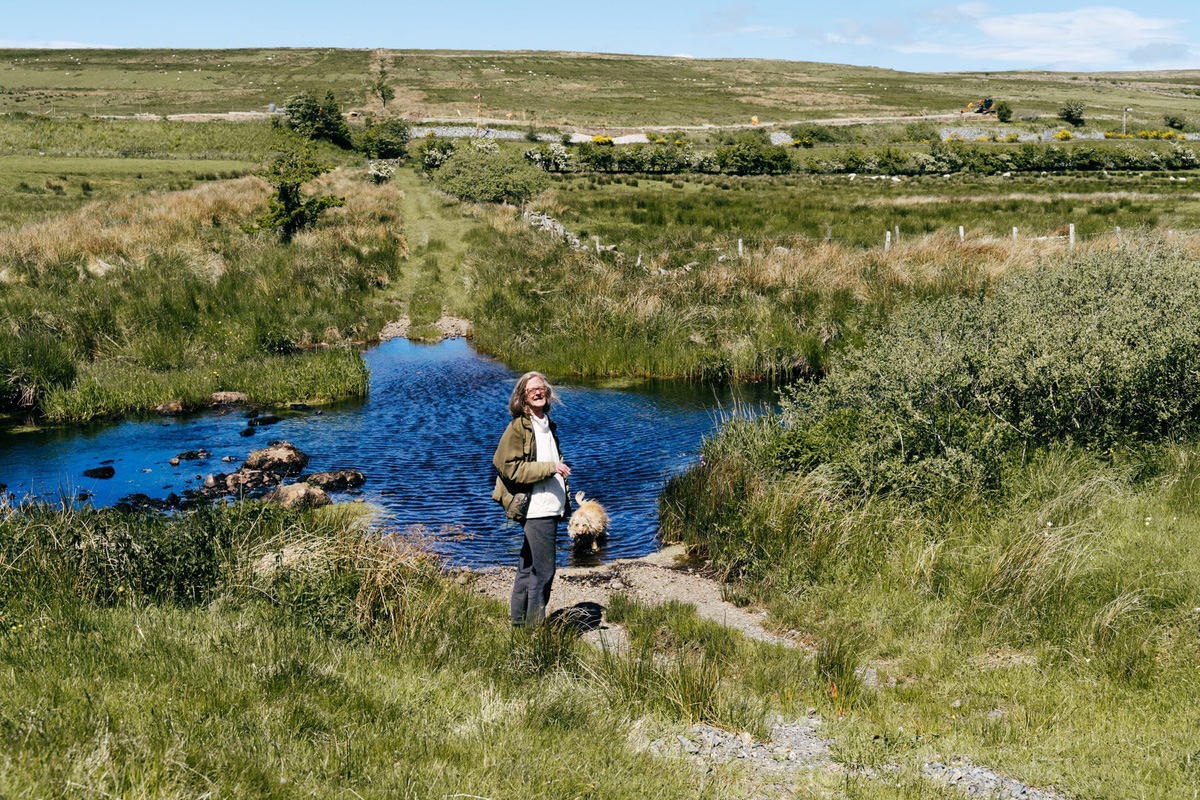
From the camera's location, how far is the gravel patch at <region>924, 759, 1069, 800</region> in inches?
174

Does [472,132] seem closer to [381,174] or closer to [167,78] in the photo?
[381,174]

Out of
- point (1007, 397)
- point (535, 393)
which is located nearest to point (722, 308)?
point (1007, 397)

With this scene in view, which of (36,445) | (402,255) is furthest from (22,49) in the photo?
(36,445)

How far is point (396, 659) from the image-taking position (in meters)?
5.73

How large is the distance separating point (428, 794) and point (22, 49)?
214941 mm

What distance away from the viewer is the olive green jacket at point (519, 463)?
247 inches

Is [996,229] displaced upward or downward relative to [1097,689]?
upward

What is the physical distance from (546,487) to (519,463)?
282mm

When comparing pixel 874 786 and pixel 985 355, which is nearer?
pixel 874 786

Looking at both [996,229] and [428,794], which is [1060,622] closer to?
[428,794]

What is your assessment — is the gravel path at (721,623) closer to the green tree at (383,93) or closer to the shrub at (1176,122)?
the green tree at (383,93)

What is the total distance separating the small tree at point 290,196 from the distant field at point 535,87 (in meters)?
82.6

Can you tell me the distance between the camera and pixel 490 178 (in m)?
38.2

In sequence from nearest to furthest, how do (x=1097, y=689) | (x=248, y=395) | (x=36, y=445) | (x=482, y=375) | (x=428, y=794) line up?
1. (x=428, y=794)
2. (x=1097, y=689)
3. (x=36, y=445)
4. (x=248, y=395)
5. (x=482, y=375)
